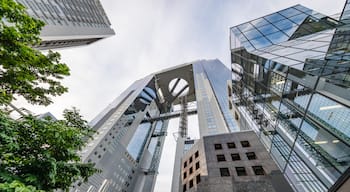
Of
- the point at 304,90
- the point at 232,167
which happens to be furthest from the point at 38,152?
the point at 232,167

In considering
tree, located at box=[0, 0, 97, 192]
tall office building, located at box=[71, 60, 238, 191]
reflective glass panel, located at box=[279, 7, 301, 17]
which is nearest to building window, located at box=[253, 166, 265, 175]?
tall office building, located at box=[71, 60, 238, 191]

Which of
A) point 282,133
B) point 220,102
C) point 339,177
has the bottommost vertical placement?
point 339,177

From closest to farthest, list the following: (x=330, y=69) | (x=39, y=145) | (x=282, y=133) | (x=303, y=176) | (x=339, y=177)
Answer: (x=39, y=145), (x=339, y=177), (x=330, y=69), (x=303, y=176), (x=282, y=133)

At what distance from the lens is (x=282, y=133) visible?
33.0 ft

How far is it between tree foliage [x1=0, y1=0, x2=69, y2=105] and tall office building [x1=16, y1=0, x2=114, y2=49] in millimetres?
24414

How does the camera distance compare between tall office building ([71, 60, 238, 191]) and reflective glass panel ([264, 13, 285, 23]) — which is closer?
reflective glass panel ([264, 13, 285, 23])

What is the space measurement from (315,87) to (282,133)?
451cm

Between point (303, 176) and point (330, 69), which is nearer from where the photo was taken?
point (330, 69)

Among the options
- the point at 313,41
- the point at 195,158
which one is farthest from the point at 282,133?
the point at 195,158

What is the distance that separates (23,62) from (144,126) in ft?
185

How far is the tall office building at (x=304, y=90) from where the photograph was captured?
19.6ft

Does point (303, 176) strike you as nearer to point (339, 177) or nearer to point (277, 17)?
point (339, 177)

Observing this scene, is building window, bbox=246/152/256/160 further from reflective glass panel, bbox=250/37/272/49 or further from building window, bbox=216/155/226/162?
reflective glass panel, bbox=250/37/272/49

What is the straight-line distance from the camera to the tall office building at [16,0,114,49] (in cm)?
2313
